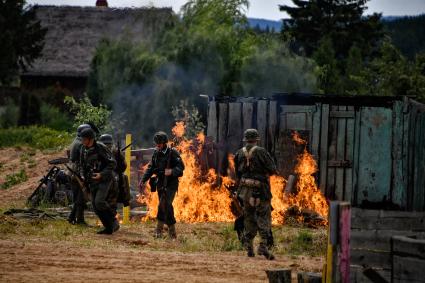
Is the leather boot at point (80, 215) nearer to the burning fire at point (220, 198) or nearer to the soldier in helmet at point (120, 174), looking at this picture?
the soldier in helmet at point (120, 174)

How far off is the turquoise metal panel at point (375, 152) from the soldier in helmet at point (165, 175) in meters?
4.37

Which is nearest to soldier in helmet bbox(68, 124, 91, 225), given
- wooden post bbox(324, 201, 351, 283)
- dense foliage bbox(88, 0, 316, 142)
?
wooden post bbox(324, 201, 351, 283)

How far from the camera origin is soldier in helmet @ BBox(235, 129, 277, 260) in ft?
40.8

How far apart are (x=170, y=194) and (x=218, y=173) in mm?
3520

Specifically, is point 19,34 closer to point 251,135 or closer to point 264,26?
point 264,26

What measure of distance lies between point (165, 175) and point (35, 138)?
15.9 m

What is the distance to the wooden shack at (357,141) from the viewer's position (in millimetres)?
16891

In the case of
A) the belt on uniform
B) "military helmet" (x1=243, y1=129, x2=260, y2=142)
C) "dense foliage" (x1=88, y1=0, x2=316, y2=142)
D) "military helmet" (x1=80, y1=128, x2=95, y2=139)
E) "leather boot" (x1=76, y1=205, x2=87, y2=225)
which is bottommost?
"leather boot" (x1=76, y1=205, x2=87, y2=225)

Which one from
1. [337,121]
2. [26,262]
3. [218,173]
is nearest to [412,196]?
[337,121]

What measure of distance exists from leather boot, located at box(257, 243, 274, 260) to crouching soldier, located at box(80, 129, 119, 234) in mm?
3325

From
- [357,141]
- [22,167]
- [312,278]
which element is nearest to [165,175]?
[357,141]

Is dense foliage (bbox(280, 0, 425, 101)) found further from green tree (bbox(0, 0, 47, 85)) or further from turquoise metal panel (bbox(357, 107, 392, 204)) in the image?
turquoise metal panel (bbox(357, 107, 392, 204))

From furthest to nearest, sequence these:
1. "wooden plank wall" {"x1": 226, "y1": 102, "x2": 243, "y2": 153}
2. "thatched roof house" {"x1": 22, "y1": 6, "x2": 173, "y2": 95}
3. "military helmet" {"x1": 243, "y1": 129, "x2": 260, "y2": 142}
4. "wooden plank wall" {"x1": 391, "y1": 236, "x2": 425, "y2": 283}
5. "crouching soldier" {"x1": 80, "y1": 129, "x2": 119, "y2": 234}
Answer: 1. "thatched roof house" {"x1": 22, "y1": 6, "x2": 173, "y2": 95}
2. "wooden plank wall" {"x1": 226, "y1": 102, "x2": 243, "y2": 153}
3. "crouching soldier" {"x1": 80, "y1": 129, "x2": 119, "y2": 234}
4. "military helmet" {"x1": 243, "y1": 129, "x2": 260, "y2": 142}
5. "wooden plank wall" {"x1": 391, "y1": 236, "x2": 425, "y2": 283}

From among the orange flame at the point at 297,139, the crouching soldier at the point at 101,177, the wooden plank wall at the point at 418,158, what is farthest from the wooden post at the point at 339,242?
the orange flame at the point at 297,139
